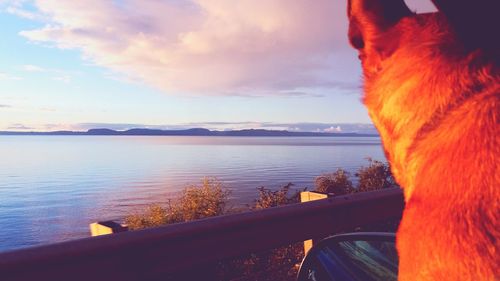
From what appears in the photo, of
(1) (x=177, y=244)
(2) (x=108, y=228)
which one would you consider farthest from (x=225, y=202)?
(1) (x=177, y=244)

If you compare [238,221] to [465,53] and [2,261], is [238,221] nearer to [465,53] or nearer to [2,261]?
[2,261]

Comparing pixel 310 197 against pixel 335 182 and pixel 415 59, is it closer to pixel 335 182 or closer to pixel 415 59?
pixel 415 59

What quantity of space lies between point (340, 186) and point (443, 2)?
36.9 ft

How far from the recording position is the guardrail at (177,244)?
58.9 inches

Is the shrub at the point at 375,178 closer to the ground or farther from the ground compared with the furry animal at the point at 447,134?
closer to the ground

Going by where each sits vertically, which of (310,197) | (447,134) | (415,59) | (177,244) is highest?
(415,59)

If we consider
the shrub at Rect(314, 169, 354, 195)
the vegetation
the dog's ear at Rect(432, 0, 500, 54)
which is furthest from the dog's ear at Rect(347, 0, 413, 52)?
the shrub at Rect(314, 169, 354, 195)

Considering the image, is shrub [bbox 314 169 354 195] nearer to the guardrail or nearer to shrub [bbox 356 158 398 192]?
shrub [bbox 356 158 398 192]

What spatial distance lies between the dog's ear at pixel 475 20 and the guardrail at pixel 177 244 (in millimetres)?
1424

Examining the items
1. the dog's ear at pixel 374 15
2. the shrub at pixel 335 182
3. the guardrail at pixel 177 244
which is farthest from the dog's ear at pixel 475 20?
the shrub at pixel 335 182

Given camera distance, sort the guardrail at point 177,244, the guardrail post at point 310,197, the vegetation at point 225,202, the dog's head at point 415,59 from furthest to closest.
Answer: the vegetation at point 225,202
the guardrail post at point 310,197
the guardrail at point 177,244
the dog's head at point 415,59

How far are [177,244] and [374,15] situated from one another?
1.30m

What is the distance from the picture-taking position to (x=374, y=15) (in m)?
1.09

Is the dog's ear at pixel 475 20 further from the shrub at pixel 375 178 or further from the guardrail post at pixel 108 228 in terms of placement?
the shrub at pixel 375 178
